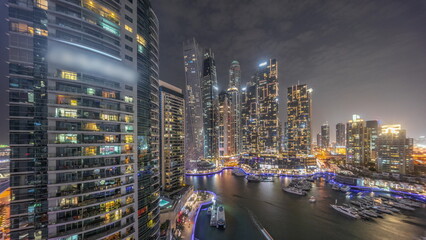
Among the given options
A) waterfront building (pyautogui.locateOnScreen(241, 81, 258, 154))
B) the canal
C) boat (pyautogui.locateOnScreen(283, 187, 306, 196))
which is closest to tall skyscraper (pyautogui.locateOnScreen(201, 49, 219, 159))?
waterfront building (pyautogui.locateOnScreen(241, 81, 258, 154))

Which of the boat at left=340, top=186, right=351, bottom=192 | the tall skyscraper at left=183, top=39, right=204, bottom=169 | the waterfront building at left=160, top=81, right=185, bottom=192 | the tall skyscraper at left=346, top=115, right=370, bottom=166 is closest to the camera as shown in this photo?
the waterfront building at left=160, top=81, right=185, bottom=192

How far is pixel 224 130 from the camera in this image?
142 meters

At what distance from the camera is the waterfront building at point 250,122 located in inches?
6127

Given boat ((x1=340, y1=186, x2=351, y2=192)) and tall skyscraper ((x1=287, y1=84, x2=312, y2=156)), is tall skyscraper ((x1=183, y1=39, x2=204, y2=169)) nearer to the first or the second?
tall skyscraper ((x1=287, y1=84, x2=312, y2=156))

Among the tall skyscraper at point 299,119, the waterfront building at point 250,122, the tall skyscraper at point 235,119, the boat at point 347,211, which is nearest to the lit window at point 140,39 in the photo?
the boat at point 347,211

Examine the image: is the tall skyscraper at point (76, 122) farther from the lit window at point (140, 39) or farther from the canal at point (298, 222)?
the canal at point (298, 222)

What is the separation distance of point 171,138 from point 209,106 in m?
82.2

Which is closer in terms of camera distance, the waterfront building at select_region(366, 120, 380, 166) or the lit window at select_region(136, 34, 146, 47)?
the lit window at select_region(136, 34, 146, 47)

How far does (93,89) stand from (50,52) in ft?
19.8

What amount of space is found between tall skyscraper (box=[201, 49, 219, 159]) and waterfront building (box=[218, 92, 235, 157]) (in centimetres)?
610

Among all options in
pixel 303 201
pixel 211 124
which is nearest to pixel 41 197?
pixel 303 201

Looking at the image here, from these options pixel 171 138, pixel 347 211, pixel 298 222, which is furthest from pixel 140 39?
pixel 347 211

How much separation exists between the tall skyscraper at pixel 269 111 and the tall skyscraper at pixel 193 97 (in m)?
62.4

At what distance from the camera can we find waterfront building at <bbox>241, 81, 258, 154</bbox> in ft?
511
